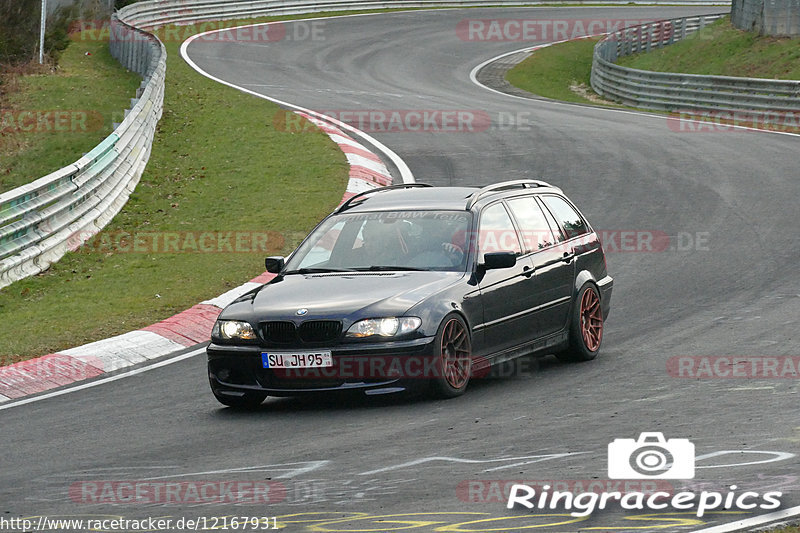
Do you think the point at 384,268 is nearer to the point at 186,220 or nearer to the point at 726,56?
the point at 186,220

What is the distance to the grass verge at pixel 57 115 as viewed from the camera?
73.0 ft

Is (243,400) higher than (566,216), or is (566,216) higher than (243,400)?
(566,216)

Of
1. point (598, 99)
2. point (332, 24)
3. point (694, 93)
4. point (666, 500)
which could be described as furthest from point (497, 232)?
point (332, 24)

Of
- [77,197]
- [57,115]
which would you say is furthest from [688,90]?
[77,197]

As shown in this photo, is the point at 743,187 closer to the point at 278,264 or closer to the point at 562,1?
the point at 278,264

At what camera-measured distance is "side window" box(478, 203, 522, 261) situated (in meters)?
9.80

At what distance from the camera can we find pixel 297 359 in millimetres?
8672

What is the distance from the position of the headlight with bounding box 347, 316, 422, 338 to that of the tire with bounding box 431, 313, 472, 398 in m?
0.22

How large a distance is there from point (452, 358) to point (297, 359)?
109 centimetres

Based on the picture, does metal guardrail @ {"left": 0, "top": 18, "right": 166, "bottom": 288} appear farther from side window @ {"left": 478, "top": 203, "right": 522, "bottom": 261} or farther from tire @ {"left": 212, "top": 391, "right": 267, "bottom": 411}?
side window @ {"left": 478, "top": 203, "right": 522, "bottom": 261}

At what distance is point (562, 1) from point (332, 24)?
12980 millimetres

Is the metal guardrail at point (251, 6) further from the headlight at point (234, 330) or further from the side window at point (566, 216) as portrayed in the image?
the headlight at point (234, 330)

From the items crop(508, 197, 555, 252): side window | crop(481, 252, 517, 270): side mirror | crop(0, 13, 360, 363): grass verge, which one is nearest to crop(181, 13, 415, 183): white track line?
crop(0, 13, 360, 363): grass verge

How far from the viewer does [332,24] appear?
50219 millimetres
